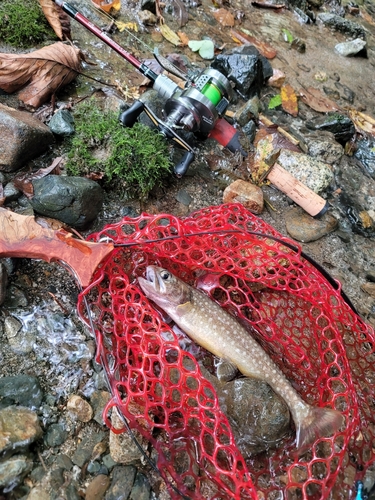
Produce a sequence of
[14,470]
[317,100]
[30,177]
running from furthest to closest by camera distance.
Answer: [317,100], [30,177], [14,470]

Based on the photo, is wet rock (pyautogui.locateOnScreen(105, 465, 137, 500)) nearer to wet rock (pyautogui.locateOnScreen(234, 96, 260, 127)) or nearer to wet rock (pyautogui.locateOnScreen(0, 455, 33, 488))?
wet rock (pyautogui.locateOnScreen(0, 455, 33, 488))

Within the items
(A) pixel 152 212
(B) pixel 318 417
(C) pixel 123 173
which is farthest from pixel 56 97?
(B) pixel 318 417

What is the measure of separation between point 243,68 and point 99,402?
4.51 metres

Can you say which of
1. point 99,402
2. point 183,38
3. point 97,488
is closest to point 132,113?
point 99,402

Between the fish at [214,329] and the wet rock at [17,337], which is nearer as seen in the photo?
the wet rock at [17,337]

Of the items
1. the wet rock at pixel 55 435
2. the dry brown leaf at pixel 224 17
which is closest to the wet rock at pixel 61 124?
the wet rock at pixel 55 435

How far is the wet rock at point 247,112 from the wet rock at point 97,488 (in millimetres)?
4059

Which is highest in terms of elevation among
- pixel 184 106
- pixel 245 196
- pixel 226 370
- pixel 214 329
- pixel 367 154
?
pixel 184 106

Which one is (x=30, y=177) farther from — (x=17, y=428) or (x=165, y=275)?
(x=17, y=428)

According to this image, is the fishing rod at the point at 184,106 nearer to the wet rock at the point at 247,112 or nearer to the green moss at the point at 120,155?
the green moss at the point at 120,155

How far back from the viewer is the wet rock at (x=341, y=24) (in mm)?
7949

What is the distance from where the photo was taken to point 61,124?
4.04 m

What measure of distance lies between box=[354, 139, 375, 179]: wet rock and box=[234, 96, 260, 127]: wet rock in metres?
1.52

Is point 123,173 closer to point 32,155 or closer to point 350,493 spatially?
point 32,155
